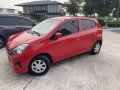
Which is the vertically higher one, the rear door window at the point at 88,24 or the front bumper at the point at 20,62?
the rear door window at the point at 88,24

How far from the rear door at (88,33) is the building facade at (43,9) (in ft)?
124

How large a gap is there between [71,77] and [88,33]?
7.10 feet

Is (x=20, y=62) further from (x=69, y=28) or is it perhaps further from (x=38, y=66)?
(x=69, y=28)

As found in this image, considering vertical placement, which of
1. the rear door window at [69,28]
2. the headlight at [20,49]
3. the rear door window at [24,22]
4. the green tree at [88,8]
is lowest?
the headlight at [20,49]

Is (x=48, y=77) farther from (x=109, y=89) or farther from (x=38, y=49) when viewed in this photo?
(x=109, y=89)

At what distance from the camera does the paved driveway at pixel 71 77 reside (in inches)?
160

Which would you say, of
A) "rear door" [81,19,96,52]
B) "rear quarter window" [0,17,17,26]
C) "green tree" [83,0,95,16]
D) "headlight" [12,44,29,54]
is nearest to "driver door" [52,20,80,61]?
"rear door" [81,19,96,52]

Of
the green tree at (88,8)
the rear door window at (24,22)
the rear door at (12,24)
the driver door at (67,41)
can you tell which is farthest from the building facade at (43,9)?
the driver door at (67,41)

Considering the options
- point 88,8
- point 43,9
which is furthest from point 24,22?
point 43,9

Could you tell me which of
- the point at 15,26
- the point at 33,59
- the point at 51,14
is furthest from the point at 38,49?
the point at 51,14

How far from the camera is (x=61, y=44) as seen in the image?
16.4 feet

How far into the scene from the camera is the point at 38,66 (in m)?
4.57

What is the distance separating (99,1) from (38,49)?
30.4 meters

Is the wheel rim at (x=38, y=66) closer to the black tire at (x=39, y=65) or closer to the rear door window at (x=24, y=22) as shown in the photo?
the black tire at (x=39, y=65)
